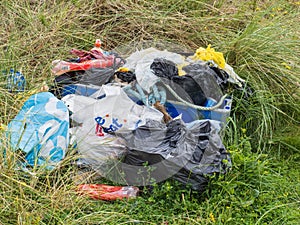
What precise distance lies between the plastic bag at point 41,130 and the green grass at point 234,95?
0.10 meters

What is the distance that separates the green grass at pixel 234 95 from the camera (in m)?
2.58

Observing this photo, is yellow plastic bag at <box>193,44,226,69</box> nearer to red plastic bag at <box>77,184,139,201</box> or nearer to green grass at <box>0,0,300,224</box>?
green grass at <box>0,0,300,224</box>

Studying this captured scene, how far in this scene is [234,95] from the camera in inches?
140

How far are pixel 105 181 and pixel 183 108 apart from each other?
0.78 m

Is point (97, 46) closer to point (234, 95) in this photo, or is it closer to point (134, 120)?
point (134, 120)

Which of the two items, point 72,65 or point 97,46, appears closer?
point 72,65

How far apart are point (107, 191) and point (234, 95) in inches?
53.7

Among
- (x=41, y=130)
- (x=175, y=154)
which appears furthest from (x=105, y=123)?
(x=175, y=154)

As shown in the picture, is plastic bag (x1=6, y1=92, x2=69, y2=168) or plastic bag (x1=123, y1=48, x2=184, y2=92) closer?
plastic bag (x1=6, y1=92, x2=69, y2=168)

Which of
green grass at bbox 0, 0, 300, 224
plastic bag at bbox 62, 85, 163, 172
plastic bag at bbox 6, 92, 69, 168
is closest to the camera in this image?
green grass at bbox 0, 0, 300, 224

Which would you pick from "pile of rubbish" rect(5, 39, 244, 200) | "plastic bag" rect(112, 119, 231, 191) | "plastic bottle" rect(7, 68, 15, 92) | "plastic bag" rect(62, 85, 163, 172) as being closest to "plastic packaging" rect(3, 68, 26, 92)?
"plastic bottle" rect(7, 68, 15, 92)

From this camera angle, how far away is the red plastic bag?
274cm

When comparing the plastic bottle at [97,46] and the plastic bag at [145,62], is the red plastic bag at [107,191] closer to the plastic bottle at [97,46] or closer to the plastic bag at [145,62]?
the plastic bag at [145,62]

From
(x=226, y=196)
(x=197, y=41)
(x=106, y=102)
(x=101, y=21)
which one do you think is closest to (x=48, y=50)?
(x=101, y=21)
